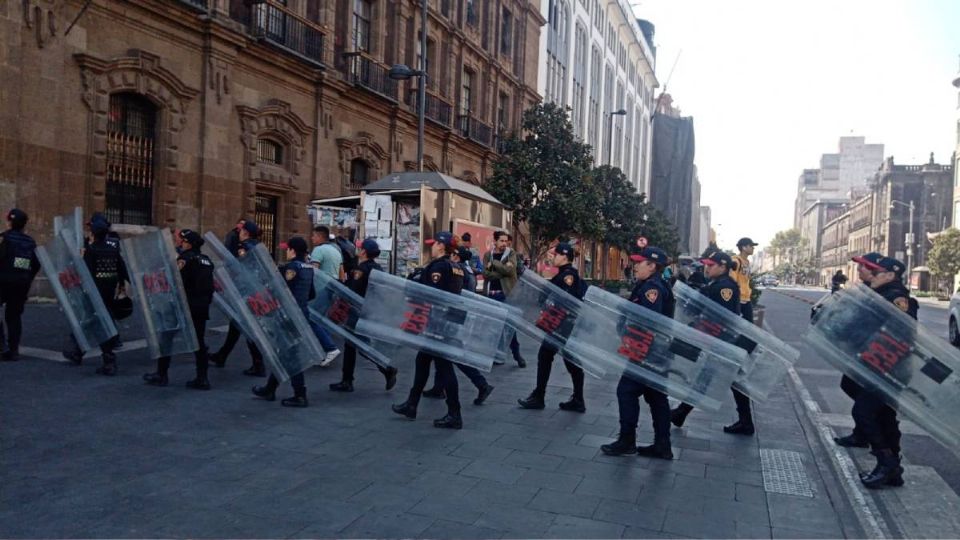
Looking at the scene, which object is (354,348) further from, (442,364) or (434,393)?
(442,364)

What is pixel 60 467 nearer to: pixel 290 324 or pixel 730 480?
pixel 290 324

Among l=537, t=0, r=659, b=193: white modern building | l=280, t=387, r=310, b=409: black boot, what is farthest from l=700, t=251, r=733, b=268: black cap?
l=537, t=0, r=659, b=193: white modern building

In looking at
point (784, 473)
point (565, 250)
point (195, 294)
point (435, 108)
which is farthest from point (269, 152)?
point (784, 473)

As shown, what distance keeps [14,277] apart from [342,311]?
3.70m

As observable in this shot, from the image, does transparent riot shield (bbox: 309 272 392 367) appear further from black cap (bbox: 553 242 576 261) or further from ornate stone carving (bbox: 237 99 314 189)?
ornate stone carving (bbox: 237 99 314 189)

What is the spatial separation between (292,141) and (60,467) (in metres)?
13.8

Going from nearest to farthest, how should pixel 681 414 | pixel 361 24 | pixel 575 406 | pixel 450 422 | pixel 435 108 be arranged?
1. pixel 450 422
2. pixel 681 414
3. pixel 575 406
4. pixel 361 24
5. pixel 435 108

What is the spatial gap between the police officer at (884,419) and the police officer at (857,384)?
0.28ft

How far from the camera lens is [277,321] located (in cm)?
673

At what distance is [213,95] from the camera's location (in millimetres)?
15086

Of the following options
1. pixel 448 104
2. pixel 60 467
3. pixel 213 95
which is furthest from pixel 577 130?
pixel 60 467

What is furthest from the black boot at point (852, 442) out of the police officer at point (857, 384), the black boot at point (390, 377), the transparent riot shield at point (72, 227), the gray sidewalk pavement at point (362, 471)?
the transparent riot shield at point (72, 227)

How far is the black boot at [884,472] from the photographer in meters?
Result: 5.21

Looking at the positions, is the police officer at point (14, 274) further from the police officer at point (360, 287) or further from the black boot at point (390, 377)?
the black boot at point (390, 377)
